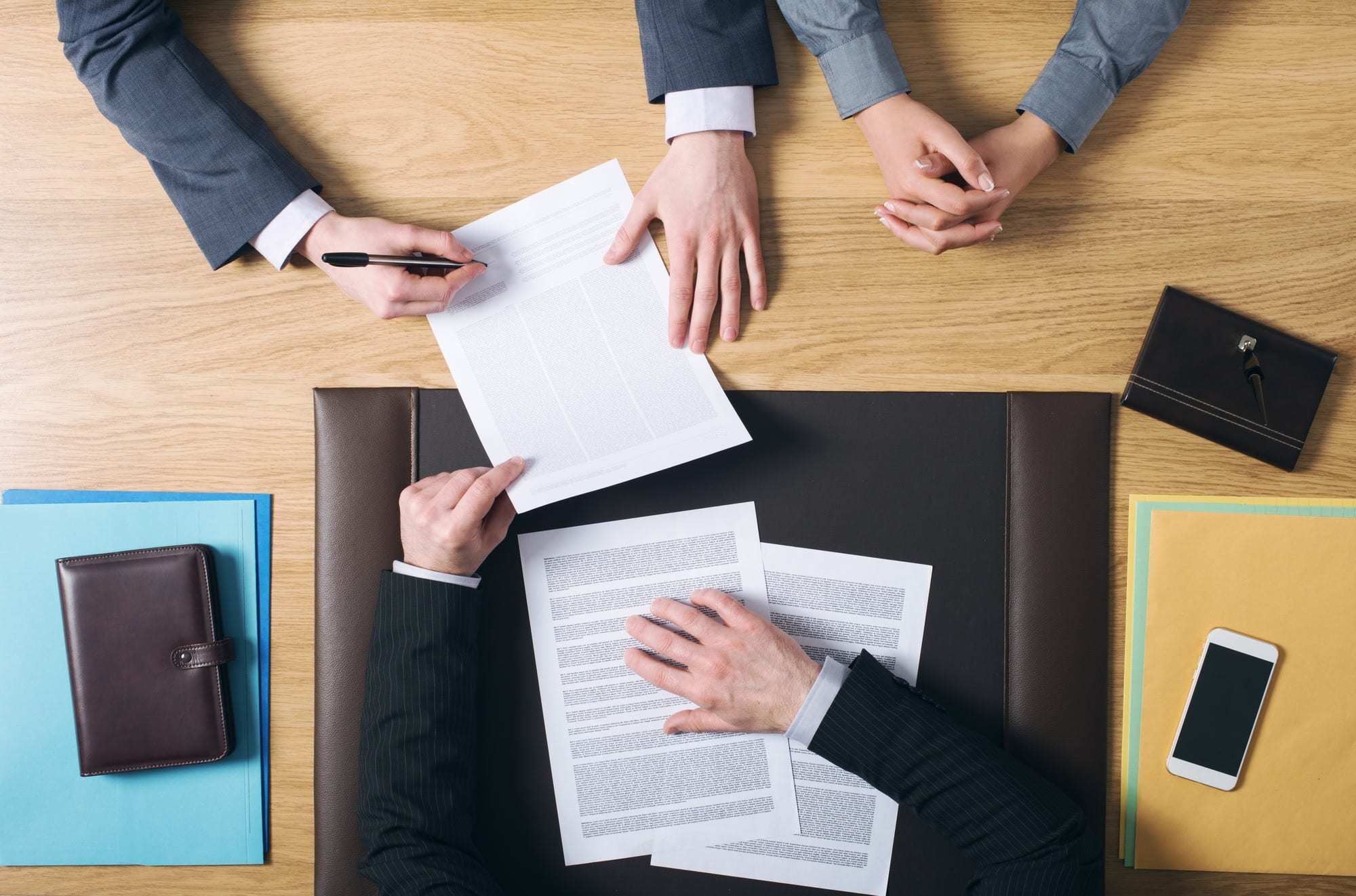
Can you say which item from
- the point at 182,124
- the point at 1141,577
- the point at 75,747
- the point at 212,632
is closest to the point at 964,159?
the point at 1141,577

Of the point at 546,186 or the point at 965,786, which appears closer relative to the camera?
the point at 965,786

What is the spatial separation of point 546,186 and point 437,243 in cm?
14

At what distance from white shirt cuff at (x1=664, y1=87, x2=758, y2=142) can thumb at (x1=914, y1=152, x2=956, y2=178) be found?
177 millimetres

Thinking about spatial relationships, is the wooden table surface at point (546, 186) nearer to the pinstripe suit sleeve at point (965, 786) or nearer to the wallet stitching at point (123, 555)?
the wallet stitching at point (123, 555)

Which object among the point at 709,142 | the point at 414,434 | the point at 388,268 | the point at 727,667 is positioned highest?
the point at 709,142

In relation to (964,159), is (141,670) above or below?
below

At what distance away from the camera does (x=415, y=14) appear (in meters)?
0.90

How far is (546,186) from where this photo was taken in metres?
0.90

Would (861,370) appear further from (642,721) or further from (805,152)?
(642,721)

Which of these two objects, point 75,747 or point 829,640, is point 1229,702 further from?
point 75,747

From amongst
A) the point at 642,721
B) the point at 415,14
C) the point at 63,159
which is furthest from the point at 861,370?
the point at 63,159

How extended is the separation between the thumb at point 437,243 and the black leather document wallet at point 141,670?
1.43ft

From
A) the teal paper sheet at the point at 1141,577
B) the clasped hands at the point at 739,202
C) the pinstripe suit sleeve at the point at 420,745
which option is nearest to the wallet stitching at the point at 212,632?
the pinstripe suit sleeve at the point at 420,745

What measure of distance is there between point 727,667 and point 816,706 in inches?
3.7
